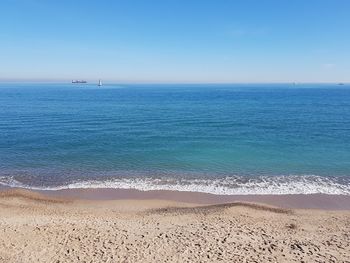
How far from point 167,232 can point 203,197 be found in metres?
7.40

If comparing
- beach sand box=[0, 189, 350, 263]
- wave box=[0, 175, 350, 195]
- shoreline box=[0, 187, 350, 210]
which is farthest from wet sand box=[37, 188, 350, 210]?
beach sand box=[0, 189, 350, 263]

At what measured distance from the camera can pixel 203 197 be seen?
22219 mm

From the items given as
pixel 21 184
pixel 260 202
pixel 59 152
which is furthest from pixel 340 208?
pixel 59 152

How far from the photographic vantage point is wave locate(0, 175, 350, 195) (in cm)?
2322

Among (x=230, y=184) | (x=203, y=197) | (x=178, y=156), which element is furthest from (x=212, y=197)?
(x=178, y=156)

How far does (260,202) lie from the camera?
2128 cm

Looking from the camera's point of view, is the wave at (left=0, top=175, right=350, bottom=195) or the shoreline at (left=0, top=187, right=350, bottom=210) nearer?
the shoreline at (left=0, top=187, right=350, bottom=210)

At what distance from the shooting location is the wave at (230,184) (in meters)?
23.2

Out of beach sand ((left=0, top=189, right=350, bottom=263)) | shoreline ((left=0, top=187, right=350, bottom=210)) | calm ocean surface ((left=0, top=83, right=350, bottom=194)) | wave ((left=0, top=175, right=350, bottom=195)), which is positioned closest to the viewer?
beach sand ((left=0, top=189, right=350, bottom=263))

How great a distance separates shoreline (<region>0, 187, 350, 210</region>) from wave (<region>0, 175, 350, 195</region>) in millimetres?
585

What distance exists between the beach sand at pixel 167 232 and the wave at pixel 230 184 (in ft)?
8.76

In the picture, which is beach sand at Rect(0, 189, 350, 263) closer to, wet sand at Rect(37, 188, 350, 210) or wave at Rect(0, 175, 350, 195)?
wet sand at Rect(37, 188, 350, 210)

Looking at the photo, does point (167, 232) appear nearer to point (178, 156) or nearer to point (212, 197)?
point (212, 197)

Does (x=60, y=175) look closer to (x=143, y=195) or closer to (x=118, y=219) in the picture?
(x=143, y=195)
